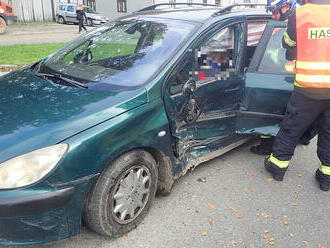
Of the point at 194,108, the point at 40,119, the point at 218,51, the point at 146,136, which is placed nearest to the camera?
the point at 40,119

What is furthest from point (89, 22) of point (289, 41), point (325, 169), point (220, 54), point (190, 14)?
point (325, 169)

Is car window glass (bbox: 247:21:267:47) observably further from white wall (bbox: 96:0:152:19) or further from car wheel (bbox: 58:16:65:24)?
white wall (bbox: 96:0:152:19)

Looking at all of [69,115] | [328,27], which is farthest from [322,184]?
[69,115]

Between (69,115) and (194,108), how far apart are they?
3.67 feet

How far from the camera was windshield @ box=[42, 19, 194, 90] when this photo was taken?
2.63m

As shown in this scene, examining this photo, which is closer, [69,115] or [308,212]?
[69,115]

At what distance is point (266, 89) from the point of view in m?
3.22

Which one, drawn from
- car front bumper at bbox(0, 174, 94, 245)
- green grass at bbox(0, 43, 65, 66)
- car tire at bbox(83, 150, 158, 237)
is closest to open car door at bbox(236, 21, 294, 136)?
car tire at bbox(83, 150, 158, 237)

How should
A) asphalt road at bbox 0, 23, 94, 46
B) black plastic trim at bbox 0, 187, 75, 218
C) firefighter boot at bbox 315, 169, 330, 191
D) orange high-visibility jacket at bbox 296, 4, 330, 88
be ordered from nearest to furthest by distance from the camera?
1. black plastic trim at bbox 0, 187, 75, 218
2. orange high-visibility jacket at bbox 296, 4, 330, 88
3. firefighter boot at bbox 315, 169, 330, 191
4. asphalt road at bbox 0, 23, 94, 46

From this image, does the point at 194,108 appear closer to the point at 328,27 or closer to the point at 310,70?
the point at 310,70

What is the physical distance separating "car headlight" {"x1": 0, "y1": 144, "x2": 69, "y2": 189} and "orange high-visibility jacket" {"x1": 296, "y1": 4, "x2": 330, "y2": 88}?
6.98 ft

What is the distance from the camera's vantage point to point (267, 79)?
3.24 meters

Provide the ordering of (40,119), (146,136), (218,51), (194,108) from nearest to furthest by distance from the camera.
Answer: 1. (40,119)
2. (146,136)
3. (194,108)
4. (218,51)

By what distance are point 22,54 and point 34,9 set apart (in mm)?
17643
